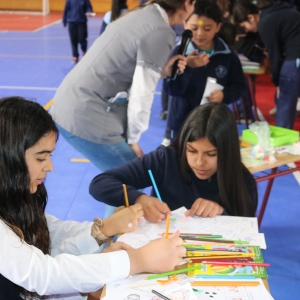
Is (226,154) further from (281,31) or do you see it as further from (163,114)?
(163,114)

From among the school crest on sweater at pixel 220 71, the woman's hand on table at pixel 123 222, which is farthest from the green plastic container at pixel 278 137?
the woman's hand on table at pixel 123 222

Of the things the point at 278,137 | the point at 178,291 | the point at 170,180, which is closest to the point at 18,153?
the point at 178,291

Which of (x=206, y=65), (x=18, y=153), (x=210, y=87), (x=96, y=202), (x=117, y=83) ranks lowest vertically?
(x=96, y=202)

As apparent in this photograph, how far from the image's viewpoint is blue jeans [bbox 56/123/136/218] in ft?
7.59

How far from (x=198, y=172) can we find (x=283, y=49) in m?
2.92

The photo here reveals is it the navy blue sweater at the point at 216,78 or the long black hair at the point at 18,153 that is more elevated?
the long black hair at the point at 18,153

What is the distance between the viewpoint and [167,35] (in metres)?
2.19

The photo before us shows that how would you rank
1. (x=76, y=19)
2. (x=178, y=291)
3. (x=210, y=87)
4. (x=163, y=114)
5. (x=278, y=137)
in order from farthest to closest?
(x=76, y=19)
(x=163, y=114)
(x=210, y=87)
(x=278, y=137)
(x=178, y=291)

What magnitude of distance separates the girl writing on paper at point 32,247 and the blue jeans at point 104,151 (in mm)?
858

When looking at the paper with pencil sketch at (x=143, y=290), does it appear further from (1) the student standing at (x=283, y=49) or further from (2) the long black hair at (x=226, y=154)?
(1) the student standing at (x=283, y=49)

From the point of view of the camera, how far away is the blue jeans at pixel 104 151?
231cm

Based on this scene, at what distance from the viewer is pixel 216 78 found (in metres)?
3.29

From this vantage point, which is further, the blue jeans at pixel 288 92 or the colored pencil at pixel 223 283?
the blue jeans at pixel 288 92

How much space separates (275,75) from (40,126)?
11.9 ft
